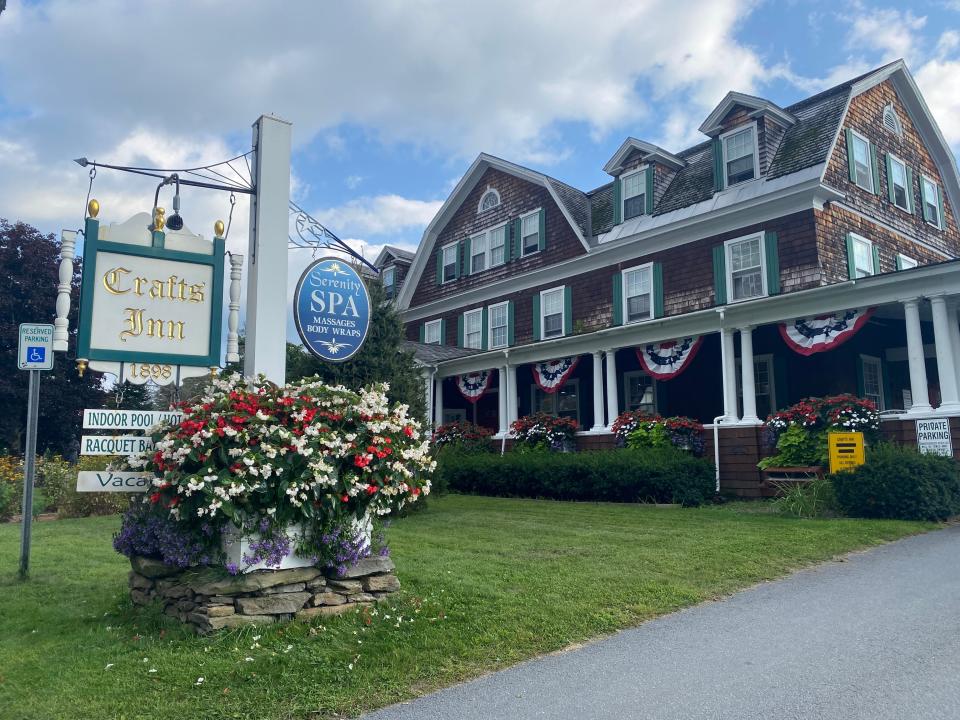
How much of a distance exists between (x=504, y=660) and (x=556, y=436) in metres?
12.8

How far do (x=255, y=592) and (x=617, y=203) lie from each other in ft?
53.3

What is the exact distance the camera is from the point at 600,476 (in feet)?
46.0

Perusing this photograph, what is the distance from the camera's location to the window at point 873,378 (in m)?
16.0

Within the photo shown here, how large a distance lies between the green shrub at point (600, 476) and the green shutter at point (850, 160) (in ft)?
25.2

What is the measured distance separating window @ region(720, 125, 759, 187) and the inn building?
0.15ft

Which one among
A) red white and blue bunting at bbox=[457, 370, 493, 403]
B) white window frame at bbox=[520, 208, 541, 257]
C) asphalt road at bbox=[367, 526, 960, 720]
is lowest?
asphalt road at bbox=[367, 526, 960, 720]

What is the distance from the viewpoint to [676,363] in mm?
15609

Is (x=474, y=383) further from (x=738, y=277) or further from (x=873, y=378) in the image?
(x=873, y=378)

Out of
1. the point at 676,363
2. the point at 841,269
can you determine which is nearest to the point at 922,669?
the point at 676,363

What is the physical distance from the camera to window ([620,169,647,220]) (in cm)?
1889

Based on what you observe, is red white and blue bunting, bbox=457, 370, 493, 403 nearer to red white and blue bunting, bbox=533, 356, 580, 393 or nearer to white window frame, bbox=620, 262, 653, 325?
red white and blue bunting, bbox=533, 356, 580, 393

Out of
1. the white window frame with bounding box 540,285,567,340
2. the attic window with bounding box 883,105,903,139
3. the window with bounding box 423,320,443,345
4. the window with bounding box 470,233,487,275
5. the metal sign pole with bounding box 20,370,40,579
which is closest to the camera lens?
the metal sign pole with bounding box 20,370,40,579

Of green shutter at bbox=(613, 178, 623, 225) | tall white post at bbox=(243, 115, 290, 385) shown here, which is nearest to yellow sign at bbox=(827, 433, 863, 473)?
tall white post at bbox=(243, 115, 290, 385)

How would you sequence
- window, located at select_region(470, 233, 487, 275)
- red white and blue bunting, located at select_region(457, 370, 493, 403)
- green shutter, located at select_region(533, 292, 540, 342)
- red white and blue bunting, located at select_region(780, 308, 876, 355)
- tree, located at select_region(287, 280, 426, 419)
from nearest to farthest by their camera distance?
tree, located at select_region(287, 280, 426, 419)
red white and blue bunting, located at select_region(780, 308, 876, 355)
red white and blue bunting, located at select_region(457, 370, 493, 403)
green shutter, located at select_region(533, 292, 540, 342)
window, located at select_region(470, 233, 487, 275)
